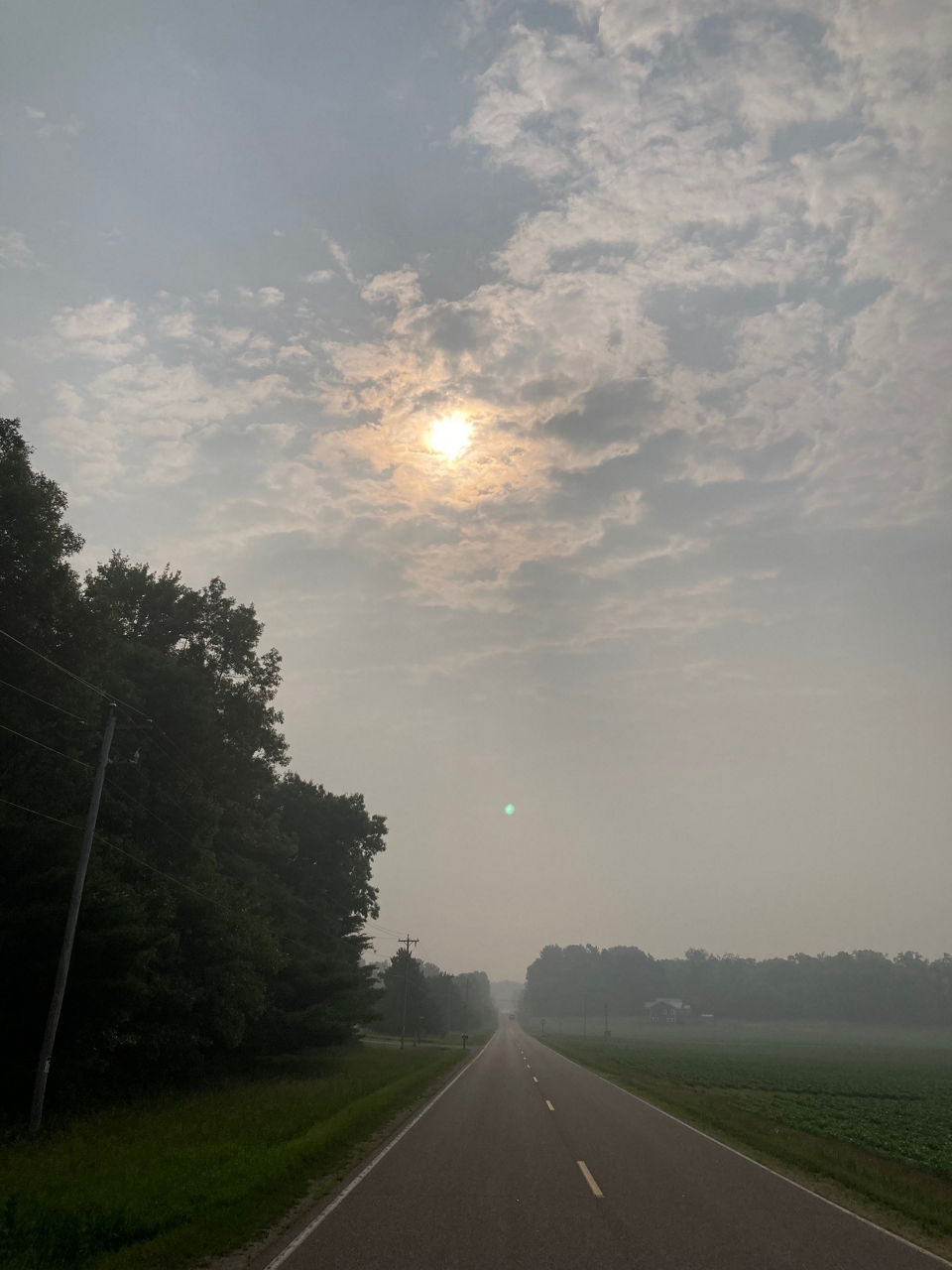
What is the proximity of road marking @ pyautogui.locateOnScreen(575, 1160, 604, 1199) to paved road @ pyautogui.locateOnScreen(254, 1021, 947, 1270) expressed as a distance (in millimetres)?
39

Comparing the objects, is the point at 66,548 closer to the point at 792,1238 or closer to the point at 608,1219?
the point at 608,1219

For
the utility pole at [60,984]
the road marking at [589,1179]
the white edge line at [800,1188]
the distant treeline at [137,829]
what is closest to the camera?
the white edge line at [800,1188]

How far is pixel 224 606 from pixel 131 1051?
65.0 ft

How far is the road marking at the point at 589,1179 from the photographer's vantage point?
12680 mm

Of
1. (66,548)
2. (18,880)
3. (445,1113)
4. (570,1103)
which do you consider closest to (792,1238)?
(445,1113)

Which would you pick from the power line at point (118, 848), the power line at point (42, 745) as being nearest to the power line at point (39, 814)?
the power line at point (118, 848)

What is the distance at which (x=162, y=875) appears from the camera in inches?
1112

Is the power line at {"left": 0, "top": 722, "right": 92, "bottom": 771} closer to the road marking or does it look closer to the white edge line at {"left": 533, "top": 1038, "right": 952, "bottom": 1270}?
the road marking

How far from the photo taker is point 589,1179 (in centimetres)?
1382

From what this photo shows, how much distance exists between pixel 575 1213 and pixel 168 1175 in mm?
6487

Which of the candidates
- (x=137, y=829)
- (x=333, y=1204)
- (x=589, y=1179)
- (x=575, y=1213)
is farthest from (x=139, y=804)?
(x=575, y=1213)

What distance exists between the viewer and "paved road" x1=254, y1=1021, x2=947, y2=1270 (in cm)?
927

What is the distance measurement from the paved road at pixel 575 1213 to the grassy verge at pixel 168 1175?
1074 millimetres

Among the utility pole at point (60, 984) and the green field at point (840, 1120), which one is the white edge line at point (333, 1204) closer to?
the green field at point (840, 1120)
